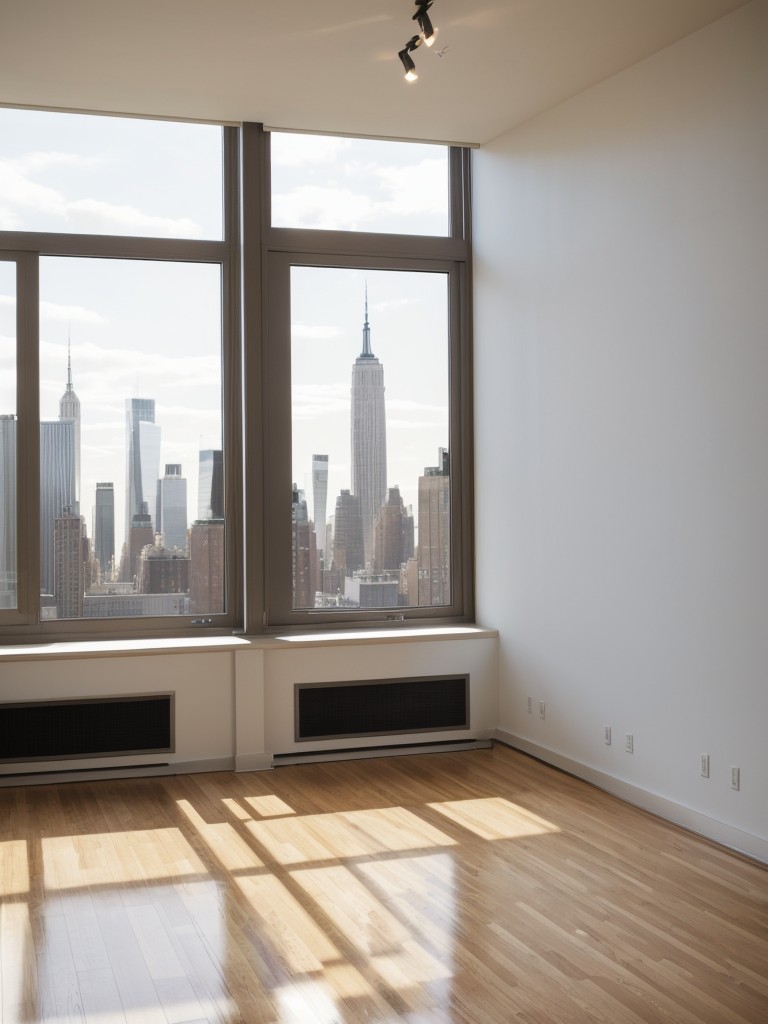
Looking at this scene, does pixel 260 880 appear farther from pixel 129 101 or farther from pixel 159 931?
pixel 129 101

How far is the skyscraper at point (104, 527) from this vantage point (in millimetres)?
5746

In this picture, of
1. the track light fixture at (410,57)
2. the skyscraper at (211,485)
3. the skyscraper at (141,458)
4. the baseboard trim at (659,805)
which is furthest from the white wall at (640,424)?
the skyscraper at (141,458)

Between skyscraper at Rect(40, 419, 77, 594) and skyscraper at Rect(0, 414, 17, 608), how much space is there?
0.15 metres

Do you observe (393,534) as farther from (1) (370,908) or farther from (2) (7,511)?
(1) (370,908)

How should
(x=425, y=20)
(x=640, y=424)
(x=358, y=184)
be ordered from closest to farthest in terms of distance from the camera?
1. (x=425, y=20)
2. (x=640, y=424)
3. (x=358, y=184)

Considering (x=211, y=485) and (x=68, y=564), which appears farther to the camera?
(x=211, y=485)

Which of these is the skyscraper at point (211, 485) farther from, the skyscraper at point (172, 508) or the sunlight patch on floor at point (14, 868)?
the sunlight patch on floor at point (14, 868)

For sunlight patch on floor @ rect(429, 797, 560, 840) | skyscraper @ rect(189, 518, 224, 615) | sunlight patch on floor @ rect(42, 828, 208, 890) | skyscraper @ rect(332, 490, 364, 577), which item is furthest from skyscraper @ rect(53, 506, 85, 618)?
sunlight patch on floor @ rect(429, 797, 560, 840)

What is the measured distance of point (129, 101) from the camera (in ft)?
17.2

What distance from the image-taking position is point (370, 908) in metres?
3.59

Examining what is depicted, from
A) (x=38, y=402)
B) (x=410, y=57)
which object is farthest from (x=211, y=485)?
(x=410, y=57)

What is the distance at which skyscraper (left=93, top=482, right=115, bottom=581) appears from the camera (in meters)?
5.75

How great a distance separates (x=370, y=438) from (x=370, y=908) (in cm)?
317

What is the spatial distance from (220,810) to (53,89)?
357 centimetres
